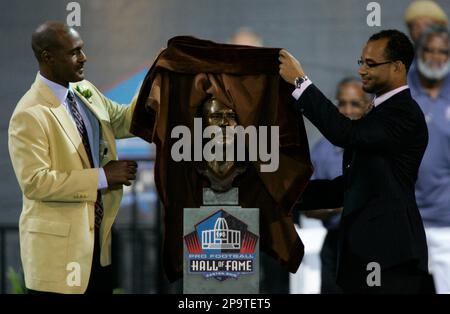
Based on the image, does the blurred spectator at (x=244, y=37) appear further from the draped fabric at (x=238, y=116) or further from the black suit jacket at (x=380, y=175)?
Result: the black suit jacket at (x=380, y=175)

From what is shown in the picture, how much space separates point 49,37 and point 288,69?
3.31ft

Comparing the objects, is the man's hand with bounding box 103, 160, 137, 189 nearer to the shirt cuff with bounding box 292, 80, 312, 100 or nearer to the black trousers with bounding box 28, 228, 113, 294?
the black trousers with bounding box 28, 228, 113, 294

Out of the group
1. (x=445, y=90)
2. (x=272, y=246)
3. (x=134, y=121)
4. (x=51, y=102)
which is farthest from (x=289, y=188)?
A: (x=445, y=90)

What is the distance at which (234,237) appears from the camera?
166 inches

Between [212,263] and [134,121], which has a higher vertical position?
[134,121]

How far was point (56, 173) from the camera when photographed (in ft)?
13.3

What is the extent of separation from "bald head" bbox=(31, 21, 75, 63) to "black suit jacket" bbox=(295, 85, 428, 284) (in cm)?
103

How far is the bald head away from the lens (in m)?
4.09

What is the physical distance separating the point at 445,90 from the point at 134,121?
2.49 meters

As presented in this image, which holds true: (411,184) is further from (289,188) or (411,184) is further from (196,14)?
(196,14)

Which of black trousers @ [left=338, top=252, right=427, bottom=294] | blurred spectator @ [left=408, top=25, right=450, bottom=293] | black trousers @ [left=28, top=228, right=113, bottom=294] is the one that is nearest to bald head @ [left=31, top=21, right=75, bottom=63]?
black trousers @ [left=28, top=228, right=113, bottom=294]

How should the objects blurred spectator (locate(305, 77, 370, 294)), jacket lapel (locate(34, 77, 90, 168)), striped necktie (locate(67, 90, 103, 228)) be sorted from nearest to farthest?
1. jacket lapel (locate(34, 77, 90, 168))
2. striped necktie (locate(67, 90, 103, 228))
3. blurred spectator (locate(305, 77, 370, 294))

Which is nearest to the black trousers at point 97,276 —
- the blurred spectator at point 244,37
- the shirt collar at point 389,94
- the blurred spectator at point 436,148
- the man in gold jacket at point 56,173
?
the man in gold jacket at point 56,173
